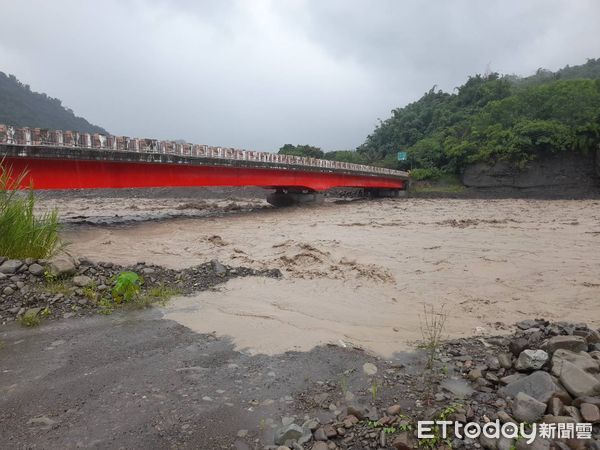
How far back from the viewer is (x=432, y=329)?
16.6 feet

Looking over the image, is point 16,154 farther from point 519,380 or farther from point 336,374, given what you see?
point 519,380

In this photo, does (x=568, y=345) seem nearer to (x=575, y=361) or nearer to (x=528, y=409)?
(x=575, y=361)

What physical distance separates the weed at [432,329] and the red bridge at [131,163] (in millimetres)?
7335

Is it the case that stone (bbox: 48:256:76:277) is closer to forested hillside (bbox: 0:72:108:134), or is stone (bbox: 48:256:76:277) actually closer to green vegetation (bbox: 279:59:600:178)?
green vegetation (bbox: 279:59:600:178)

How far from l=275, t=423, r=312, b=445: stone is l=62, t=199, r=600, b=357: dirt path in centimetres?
160

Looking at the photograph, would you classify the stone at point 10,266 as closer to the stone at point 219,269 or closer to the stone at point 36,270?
the stone at point 36,270

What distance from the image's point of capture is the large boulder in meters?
2.92

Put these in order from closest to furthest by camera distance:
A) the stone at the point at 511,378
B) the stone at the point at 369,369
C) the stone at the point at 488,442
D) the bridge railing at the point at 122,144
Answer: the stone at the point at 488,442 → the stone at the point at 511,378 → the stone at the point at 369,369 → the bridge railing at the point at 122,144

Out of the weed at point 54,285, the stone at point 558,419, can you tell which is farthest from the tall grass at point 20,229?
the stone at point 558,419

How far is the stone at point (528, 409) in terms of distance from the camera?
9.14 ft

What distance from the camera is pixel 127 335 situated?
4.79 meters

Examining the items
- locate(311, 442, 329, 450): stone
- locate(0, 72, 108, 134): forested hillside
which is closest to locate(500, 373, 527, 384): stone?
locate(311, 442, 329, 450): stone

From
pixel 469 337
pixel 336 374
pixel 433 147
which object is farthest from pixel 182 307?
pixel 433 147

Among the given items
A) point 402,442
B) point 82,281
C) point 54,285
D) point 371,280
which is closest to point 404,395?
point 402,442
